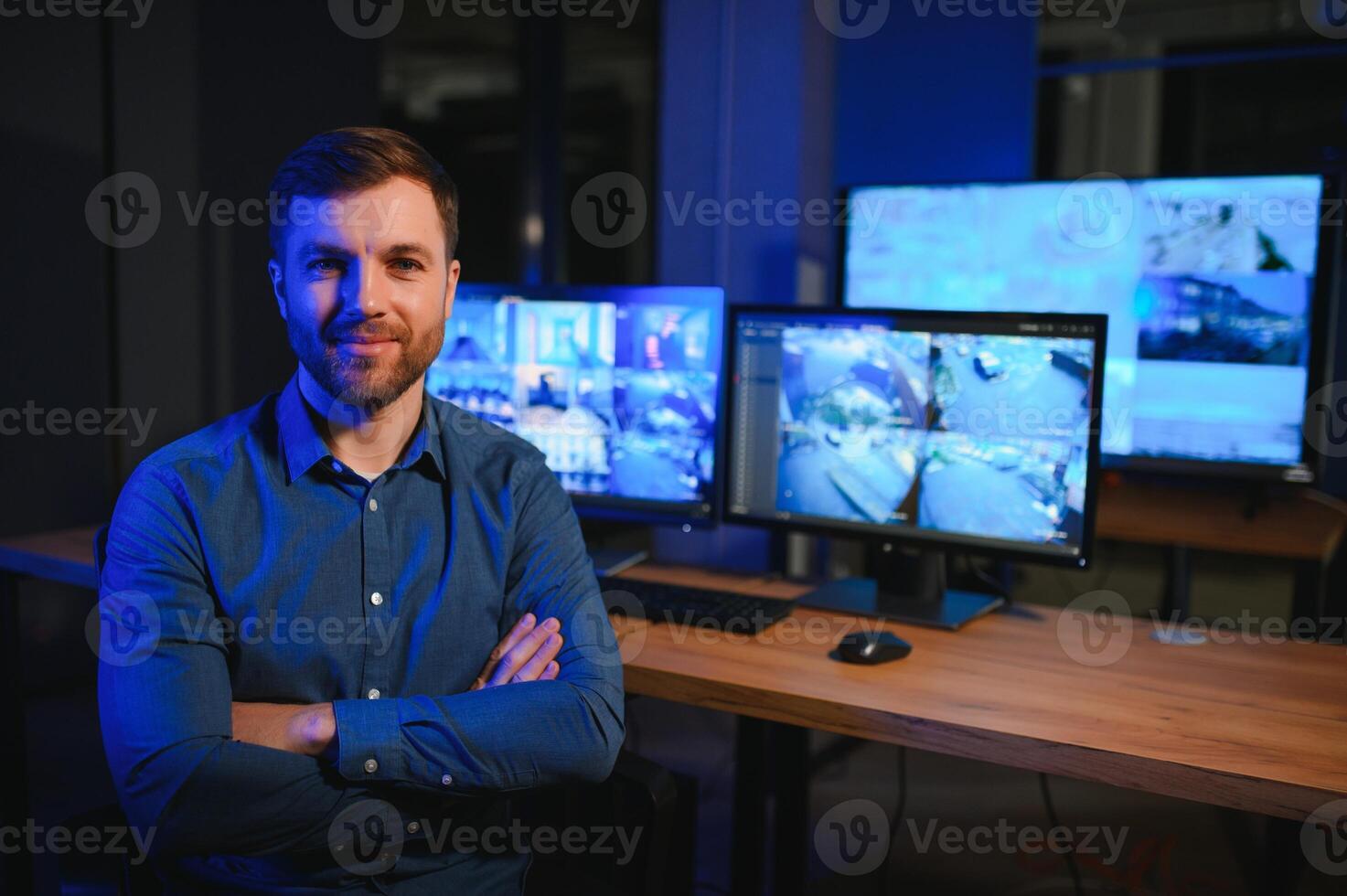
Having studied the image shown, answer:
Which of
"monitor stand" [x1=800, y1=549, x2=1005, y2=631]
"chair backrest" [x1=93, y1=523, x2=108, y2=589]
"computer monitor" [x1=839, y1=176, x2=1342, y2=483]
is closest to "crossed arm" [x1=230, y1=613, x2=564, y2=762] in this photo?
"chair backrest" [x1=93, y1=523, x2=108, y2=589]

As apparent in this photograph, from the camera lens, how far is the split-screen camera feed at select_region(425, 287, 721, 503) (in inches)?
83.4

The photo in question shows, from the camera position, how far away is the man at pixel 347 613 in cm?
128

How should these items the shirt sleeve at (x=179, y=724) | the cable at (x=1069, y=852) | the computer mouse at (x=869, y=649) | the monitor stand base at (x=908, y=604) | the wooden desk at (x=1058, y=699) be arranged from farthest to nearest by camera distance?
1. the cable at (x=1069, y=852)
2. the monitor stand base at (x=908, y=604)
3. the computer mouse at (x=869, y=649)
4. the wooden desk at (x=1058, y=699)
5. the shirt sleeve at (x=179, y=724)

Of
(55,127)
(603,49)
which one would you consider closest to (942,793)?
(55,127)

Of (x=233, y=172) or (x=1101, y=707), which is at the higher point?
(x=233, y=172)

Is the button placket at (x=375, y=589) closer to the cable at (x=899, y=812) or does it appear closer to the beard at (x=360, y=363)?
the beard at (x=360, y=363)

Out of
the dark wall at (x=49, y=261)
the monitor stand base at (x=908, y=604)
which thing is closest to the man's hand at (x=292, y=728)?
the monitor stand base at (x=908, y=604)

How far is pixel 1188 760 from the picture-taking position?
1.33 m

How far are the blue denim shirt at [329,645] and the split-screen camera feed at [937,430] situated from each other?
622 mm

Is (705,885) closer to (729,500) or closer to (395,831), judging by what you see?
(729,500)

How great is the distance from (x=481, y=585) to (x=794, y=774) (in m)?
0.60

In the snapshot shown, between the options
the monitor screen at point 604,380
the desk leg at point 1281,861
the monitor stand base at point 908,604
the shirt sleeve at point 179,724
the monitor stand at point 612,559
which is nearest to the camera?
the shirt sleeve at point 179,724

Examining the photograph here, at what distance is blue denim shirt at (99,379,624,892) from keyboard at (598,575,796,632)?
1.15 feet

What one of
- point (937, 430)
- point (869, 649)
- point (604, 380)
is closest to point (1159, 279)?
point (937, 430)
